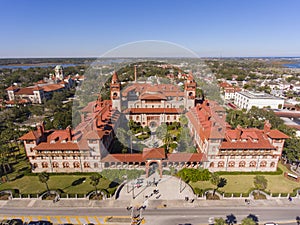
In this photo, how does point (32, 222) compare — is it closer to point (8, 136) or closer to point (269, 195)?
point (8, 136)

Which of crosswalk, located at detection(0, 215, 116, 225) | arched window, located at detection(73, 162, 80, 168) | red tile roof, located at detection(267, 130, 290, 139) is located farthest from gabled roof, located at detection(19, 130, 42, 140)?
red tile roof, located at detection(267, 130, 290, 139)

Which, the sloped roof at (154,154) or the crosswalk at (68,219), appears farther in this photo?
the sloped roof at (154,154)

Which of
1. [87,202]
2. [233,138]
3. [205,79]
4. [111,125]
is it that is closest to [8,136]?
[111,125]

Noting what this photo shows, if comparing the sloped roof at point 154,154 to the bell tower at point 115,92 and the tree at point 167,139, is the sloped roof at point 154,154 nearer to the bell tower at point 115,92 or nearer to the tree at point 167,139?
the tree at point 167,139

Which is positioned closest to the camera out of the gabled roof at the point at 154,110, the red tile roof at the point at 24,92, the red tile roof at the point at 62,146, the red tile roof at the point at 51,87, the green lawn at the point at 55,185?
the green lawn at the point at 55,185

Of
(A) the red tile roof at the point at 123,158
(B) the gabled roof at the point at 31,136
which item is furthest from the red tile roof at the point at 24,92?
(A) the red tile roof at the point at 123,158

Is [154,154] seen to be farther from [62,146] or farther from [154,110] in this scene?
[154,110]

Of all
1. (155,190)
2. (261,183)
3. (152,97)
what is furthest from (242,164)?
(152,97)
